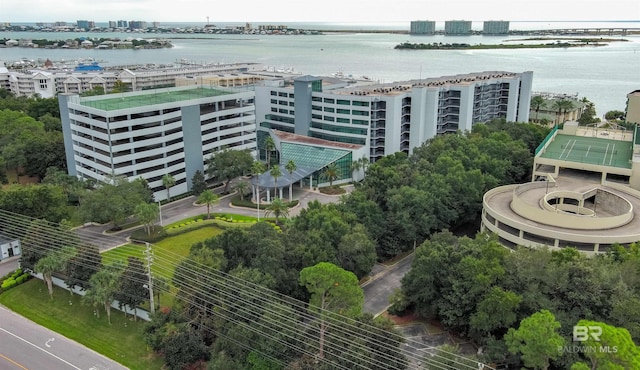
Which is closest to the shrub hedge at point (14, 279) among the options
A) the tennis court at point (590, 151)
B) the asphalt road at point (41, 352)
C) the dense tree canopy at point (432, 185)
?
the asphalt road at point (41, 352)

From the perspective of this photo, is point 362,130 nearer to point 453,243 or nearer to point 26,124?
point 453,243

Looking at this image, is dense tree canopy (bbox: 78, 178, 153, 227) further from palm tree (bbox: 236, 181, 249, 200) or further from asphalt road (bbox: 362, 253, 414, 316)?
asphalt road (bbox: 362, 253, 414, 316)

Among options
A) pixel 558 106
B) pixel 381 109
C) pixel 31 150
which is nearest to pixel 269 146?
pixel 381 109

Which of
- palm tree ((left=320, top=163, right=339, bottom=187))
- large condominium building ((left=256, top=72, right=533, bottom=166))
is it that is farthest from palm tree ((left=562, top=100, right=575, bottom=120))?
palm tree ((left=320, top=163, right=339, bottom=187))

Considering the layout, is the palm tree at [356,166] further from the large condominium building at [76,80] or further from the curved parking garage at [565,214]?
the large condominium building at [76,80]

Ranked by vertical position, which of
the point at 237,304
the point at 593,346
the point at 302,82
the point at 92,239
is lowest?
the point at 92,239

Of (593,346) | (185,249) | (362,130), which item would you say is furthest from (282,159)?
(593,346)

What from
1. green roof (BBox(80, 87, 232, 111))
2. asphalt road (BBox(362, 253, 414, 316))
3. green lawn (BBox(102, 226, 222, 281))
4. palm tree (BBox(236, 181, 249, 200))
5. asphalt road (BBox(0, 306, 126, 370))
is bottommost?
asphalt road (BBox(0, 306, 126, 370))
